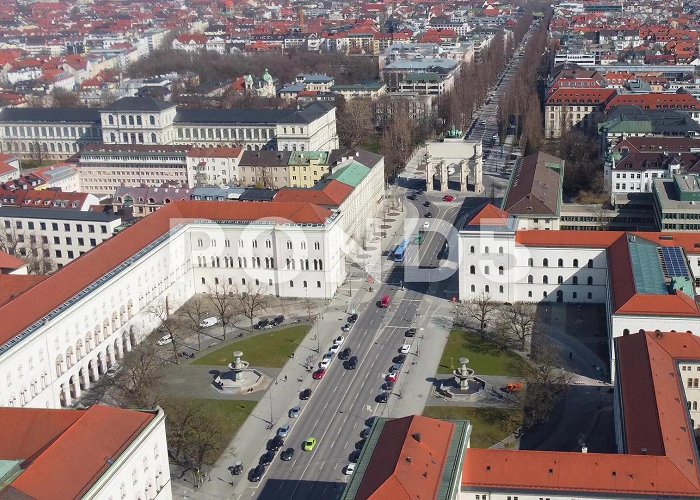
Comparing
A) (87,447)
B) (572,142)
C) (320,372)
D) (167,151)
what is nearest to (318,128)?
(167,151)

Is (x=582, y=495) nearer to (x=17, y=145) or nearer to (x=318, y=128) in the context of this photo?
(x=318, y=128)

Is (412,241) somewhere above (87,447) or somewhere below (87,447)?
below

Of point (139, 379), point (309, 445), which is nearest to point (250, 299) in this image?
point (139, 379)

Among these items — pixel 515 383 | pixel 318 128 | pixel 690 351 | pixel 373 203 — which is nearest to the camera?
pixel 690 351

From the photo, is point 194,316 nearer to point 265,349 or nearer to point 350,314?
point 265,349

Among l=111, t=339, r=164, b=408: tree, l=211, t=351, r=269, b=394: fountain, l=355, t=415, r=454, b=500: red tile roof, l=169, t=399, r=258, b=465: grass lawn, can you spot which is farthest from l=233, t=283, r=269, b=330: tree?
l=355, t=415, r=454, b=500: red tile roof

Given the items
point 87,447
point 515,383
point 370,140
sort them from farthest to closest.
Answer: point 370,140 < point 515,383 < point 87,447

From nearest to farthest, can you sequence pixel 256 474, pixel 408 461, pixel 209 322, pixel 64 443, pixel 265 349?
pixel 408 461
pixel 64 443
pixel 256 474
pixel 265 349
pixel 209 322
